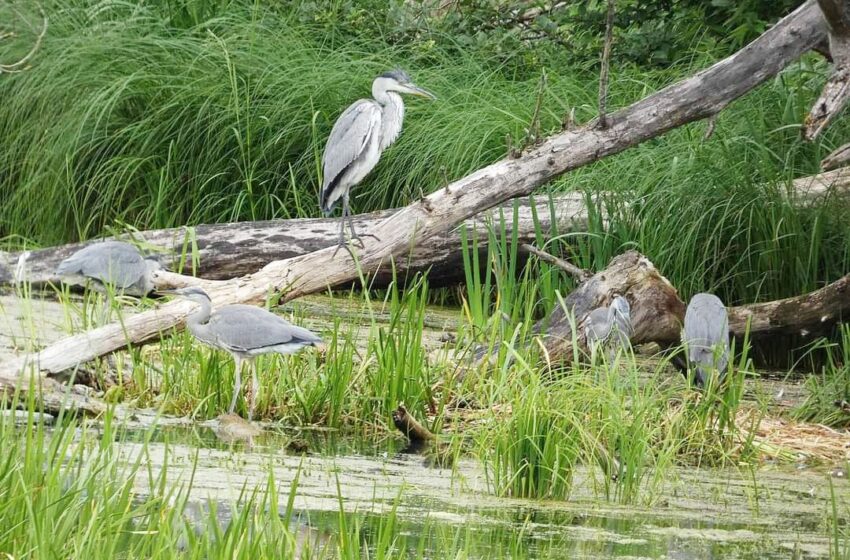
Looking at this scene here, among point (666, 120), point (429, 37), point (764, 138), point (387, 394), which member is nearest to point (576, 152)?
point (666, 120)

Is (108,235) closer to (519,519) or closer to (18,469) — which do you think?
(519,519)

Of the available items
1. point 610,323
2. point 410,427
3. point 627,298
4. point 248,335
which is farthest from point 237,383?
point 627,298

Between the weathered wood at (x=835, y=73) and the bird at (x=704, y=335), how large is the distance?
0.91m

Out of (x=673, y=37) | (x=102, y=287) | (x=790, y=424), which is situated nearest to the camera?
(x=790, y=424)

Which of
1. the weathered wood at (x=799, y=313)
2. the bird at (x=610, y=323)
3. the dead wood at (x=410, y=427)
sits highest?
the weathered wood at (x=799, y=313)

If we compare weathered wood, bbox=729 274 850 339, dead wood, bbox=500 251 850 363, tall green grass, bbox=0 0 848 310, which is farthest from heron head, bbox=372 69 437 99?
weathered wood, bbox=729 274 850 339

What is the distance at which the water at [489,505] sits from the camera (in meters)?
3.74

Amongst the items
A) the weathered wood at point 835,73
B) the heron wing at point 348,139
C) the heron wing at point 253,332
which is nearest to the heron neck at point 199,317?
the heron wing at point 253,332

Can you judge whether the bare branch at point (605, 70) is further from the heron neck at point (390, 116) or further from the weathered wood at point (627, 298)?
the heron neck at point (390, 116)

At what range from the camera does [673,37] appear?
9.81m

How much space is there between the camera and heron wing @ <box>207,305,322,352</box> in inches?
208

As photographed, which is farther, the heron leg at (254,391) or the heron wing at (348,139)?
the heron wing at (348,139)

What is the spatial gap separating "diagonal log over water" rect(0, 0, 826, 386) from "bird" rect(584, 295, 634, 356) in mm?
732

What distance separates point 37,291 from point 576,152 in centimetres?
368
